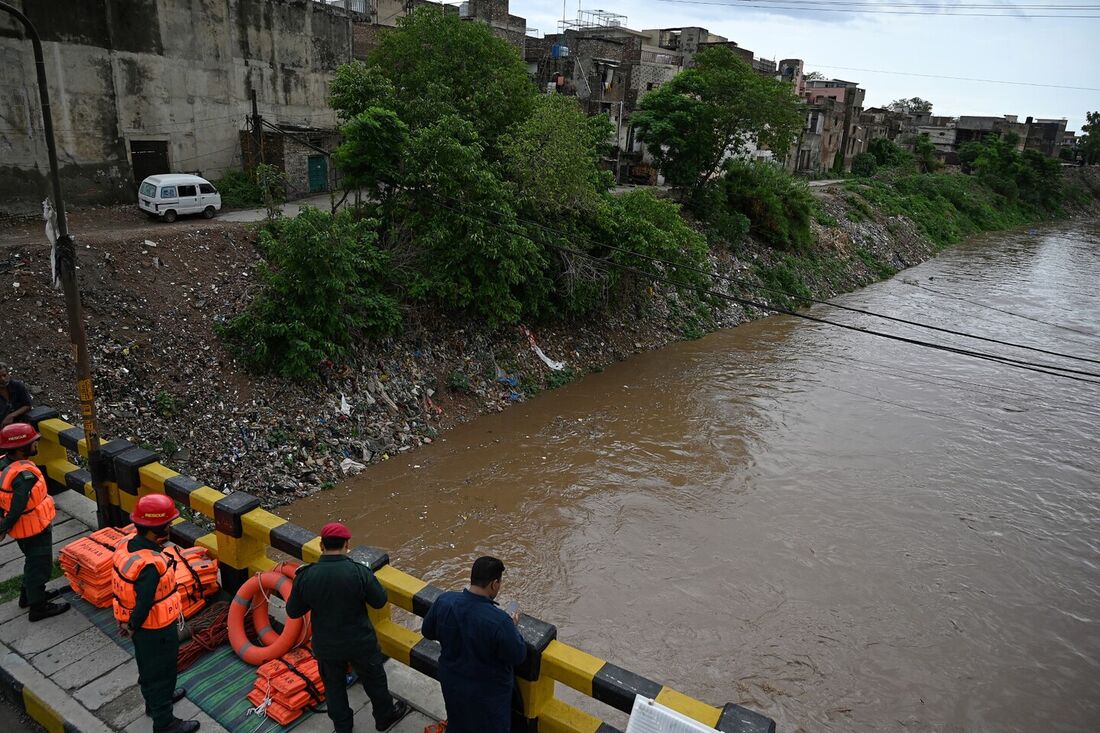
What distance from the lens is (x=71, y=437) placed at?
6.65 metres

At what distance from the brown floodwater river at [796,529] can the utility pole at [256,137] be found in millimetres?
11662

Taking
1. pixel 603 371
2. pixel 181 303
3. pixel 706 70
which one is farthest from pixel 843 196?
pixel 181 303

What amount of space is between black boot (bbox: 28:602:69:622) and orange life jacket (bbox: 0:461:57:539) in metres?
0.60

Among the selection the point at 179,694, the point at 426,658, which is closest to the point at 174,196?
the point at 179,694

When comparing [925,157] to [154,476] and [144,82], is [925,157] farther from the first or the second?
[154,476]

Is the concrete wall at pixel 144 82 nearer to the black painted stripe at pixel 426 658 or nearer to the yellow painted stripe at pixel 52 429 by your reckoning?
the yellow painted stripe at pixel 52 429

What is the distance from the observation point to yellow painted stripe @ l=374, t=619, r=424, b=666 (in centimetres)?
469

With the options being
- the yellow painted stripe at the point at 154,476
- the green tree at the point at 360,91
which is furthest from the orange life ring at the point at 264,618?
the green tree at the point at 360,91

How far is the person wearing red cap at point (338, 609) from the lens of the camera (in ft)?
13.5

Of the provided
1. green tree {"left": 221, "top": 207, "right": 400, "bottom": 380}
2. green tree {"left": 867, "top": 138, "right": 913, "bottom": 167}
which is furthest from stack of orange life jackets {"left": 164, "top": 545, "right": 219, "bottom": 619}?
green tree {"left": 867, "top": 138, "right": 913, "bottom": 167}

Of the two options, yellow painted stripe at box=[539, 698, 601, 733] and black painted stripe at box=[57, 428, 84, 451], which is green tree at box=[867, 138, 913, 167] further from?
yellow painted stripe at box=[539, 698, 601, 733]

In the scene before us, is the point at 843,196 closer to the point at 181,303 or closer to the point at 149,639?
the point at 181,303

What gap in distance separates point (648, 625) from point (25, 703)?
590 cm

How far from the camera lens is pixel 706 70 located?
25.6 m
